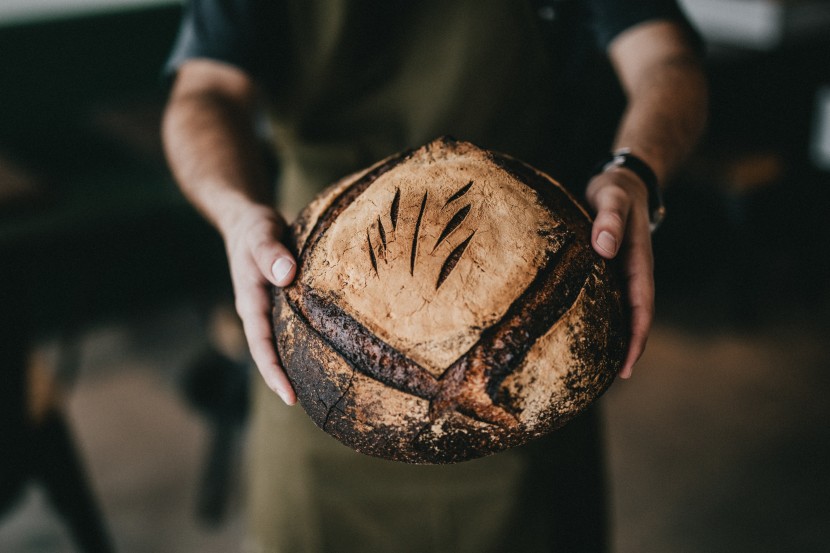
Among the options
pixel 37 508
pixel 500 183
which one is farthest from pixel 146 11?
pixel 500 183

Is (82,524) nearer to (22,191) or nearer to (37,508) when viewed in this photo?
(37,508)

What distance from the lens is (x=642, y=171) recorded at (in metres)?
0.98

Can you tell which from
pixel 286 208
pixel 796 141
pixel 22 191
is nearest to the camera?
pixel 286 208

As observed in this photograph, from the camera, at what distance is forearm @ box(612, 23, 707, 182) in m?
1.09

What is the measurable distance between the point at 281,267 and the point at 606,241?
1.34 ft

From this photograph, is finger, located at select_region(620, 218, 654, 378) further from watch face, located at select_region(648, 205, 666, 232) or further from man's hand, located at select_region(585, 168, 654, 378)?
watch face, located at select_region(648, 205, 666, 232)

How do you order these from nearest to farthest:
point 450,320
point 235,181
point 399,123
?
point 450,320
point 235,181
point 399,123

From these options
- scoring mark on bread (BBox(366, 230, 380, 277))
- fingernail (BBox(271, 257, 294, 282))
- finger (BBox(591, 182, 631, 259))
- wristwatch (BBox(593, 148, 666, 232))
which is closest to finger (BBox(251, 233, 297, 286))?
fingernail (BBox(271, 257, 294, 282))

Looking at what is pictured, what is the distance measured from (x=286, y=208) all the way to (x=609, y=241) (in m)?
0.77

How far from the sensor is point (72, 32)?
336 centimetres

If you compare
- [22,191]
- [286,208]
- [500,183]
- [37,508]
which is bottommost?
[37,508]

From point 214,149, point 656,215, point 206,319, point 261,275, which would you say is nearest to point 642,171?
point 656,215

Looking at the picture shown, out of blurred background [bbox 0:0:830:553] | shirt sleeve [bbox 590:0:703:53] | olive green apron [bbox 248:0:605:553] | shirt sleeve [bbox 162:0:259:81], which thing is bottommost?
blurred background [bbox 0:0:830:553]

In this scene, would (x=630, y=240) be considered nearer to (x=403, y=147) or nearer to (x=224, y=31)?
(x=403, y=147)
